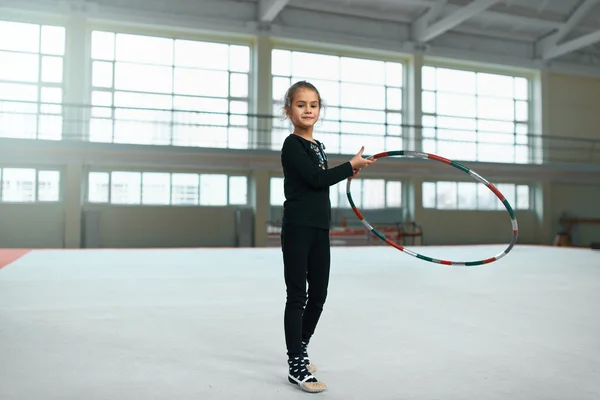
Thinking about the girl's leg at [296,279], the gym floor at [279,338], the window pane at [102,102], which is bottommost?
the gym floor at [279,338]

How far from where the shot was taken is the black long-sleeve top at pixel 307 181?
2307 millimetres

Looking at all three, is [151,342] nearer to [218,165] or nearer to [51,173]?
[218,165]

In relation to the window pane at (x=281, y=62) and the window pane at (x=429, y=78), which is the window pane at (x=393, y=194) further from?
the window pane at (x=281, y=62)

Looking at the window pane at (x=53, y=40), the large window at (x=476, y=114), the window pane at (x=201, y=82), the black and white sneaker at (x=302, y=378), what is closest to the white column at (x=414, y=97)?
the large window at (x=476, y=114)

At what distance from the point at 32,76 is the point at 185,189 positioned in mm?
5487

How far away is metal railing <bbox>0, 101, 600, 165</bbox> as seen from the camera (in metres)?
15.0

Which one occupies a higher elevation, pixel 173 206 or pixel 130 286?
pixel 173 206

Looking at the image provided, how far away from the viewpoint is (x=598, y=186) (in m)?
21.2

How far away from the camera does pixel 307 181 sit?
2318mm

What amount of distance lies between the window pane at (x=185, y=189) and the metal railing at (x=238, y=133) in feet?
3.47

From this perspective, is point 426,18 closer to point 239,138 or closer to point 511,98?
point 511,98

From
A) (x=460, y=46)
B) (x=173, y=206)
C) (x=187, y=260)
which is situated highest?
(x=460, y=46)

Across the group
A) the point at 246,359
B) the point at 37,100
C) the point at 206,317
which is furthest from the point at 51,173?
the point at 246,359

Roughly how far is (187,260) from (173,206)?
7.38m
